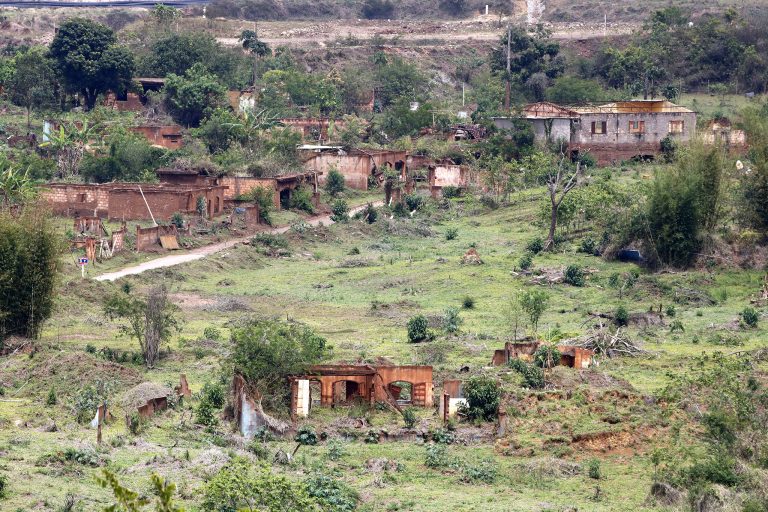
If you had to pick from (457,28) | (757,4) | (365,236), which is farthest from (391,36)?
(365,236)

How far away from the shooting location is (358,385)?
2923cm

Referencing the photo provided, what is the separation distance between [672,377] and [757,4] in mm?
84742

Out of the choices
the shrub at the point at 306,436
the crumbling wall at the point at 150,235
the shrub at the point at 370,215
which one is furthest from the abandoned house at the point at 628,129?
the shrub at the point at 306,436

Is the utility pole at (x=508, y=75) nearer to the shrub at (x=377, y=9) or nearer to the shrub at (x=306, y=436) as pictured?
the shrub at (x=377, y=9)

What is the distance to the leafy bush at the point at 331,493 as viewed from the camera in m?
22.0

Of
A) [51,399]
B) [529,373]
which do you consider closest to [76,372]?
[51,399]

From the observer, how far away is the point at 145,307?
1347 inches

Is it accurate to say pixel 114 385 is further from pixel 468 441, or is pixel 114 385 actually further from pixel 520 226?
pixel 520 226

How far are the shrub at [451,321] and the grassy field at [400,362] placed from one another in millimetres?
254

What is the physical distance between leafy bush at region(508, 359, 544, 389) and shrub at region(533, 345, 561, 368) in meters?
0.25

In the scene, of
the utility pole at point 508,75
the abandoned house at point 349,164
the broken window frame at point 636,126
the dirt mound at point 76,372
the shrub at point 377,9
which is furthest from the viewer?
the shrub at point 377,9

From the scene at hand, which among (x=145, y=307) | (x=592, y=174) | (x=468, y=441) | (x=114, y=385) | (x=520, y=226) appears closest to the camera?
(x=468, y=441)

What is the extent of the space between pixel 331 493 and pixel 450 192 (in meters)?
41.0

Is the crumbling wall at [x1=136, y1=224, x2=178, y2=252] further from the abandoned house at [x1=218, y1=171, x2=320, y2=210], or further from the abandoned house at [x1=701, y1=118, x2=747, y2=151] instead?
the abandoned house at [x1=701, y1=118, x2=747, y2=151]
